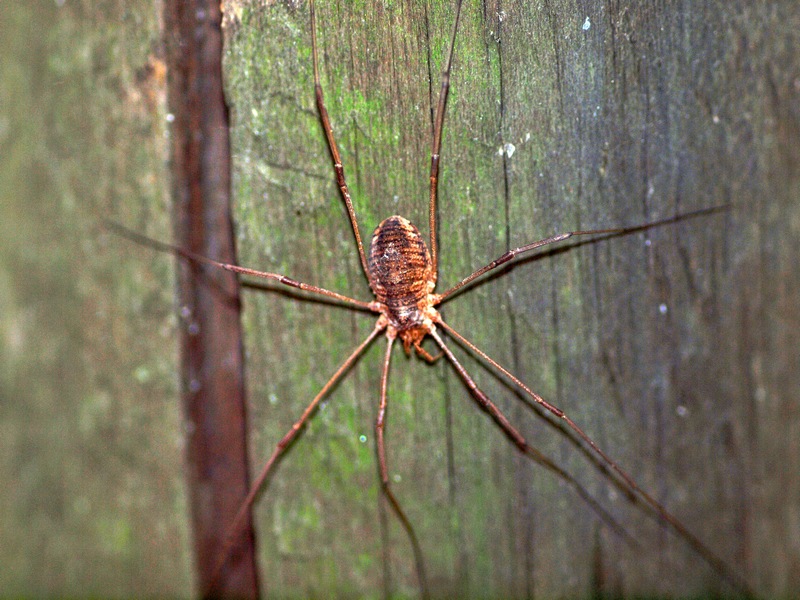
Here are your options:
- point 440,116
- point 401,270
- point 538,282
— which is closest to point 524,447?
point 538,282

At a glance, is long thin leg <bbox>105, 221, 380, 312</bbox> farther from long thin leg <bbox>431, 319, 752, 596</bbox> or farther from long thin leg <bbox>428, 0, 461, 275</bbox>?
long thin leg <bbox>428, 0, 461, 275</bbox>

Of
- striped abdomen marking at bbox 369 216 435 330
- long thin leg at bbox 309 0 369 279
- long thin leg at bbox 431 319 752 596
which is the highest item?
long thin leg at bbox 309 0 369 279

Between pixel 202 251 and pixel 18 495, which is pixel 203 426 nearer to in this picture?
pixel 202 251

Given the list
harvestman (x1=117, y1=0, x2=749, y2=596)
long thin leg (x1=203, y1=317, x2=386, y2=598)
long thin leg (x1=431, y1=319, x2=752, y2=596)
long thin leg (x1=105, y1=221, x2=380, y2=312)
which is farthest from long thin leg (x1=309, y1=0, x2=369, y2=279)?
long thin leg (x1=431, y1=319, x2=752, y2=596)

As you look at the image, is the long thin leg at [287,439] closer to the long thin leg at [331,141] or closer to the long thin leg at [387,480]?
the long thin leg at [387,480]

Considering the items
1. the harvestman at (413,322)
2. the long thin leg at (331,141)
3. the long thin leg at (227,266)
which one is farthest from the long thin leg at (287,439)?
the long thin leg at (331,141)

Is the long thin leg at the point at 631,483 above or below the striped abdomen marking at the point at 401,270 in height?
below
